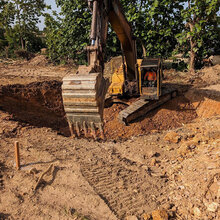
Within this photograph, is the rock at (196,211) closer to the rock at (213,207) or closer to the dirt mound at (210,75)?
the rock at (213,207)

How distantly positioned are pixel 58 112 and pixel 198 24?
823 centimetres

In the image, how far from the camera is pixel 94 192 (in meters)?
4.23

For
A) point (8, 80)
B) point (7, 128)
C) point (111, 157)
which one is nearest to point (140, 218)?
point (111, 157)

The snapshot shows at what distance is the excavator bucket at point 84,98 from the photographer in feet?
12.4

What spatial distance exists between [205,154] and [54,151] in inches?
135

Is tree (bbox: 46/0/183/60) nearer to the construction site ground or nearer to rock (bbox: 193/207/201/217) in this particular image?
the construction site ground

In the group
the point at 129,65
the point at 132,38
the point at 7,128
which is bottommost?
the point at 7,128

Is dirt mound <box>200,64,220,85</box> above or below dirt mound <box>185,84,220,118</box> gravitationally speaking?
above

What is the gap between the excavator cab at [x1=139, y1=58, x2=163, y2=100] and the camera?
8180 millimetres

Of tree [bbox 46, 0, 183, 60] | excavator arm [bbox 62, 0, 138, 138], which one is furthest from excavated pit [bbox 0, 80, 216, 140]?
tree [bbox 46, 0, 183, 60]

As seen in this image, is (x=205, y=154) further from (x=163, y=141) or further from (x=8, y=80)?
(x=8, y=80)

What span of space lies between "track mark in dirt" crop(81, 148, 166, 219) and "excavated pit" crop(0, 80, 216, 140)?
2.68 meters

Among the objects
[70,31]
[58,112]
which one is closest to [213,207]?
[58,112]

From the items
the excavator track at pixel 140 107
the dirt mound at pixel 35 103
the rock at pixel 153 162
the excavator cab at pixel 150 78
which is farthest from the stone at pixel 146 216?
the dirt mound at pixel 35 103
